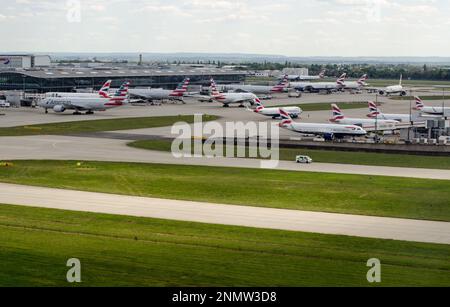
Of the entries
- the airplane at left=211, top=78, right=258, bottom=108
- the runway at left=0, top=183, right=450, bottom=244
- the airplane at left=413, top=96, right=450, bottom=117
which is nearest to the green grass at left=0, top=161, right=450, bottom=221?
the runway at left=0, top=183, right=450, bottom=244

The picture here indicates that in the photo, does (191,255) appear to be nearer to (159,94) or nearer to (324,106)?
(324,106)

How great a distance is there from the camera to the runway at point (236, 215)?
149ft

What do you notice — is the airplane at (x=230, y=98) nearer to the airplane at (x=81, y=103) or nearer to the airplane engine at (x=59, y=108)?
the airplane at (x=81, y=103)

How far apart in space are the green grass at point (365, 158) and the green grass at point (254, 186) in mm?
9679

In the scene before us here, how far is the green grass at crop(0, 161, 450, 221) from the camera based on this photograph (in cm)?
5375

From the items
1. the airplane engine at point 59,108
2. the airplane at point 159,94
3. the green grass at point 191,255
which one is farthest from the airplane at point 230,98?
the green grass at point 191,255

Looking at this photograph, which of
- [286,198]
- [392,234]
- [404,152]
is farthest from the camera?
[404,152]

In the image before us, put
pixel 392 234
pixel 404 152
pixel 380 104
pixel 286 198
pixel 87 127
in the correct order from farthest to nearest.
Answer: pixel 380 104 → pixel 87 127 → pixel 404 152 → pixel 286 198 → pixel 392 234

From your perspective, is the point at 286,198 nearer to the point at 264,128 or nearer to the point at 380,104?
the point at 264,128

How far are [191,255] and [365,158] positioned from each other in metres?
44.2

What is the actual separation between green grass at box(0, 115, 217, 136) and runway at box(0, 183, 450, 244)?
44.2 m

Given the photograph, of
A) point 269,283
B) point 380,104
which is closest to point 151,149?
point 269,283

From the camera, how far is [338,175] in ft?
221
